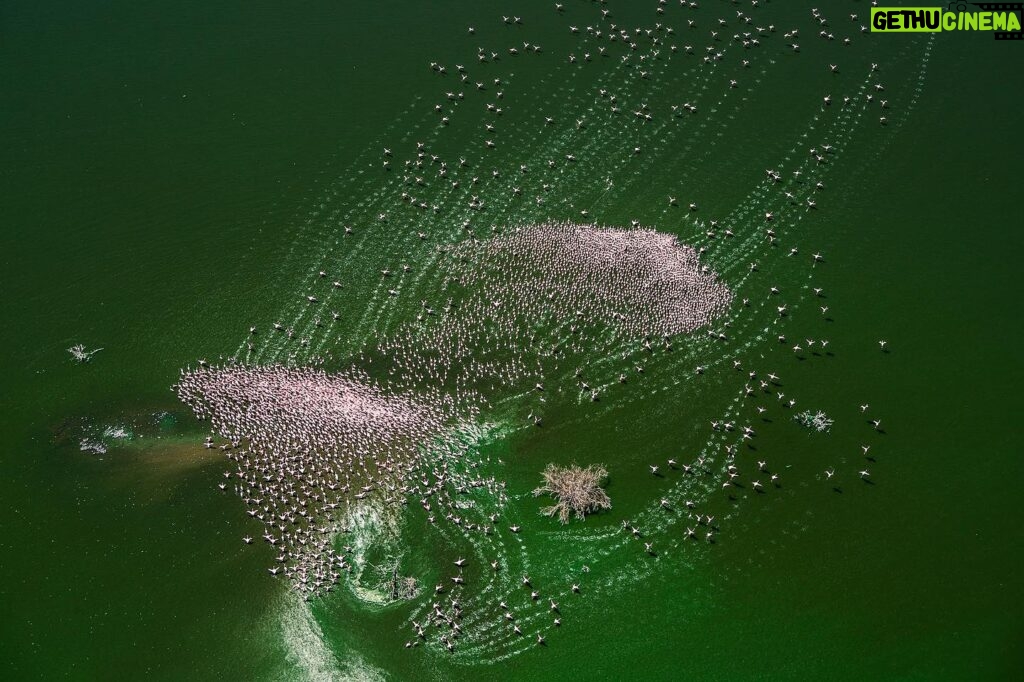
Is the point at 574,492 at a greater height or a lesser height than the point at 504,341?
lesser

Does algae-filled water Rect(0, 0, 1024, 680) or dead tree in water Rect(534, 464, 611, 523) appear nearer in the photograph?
algae-filled water Rect(0, 0, 1024, 680)

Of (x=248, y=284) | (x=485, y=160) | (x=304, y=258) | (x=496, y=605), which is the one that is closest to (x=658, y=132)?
(x=485, y=160)

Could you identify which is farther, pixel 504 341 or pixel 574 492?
pixel 504 341

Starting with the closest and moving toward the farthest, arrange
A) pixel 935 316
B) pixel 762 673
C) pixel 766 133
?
pixel 762 673
pixel 935 316
pixel 766 133

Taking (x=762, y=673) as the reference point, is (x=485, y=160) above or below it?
above

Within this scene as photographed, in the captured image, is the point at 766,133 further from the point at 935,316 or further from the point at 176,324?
the point at 176,324
